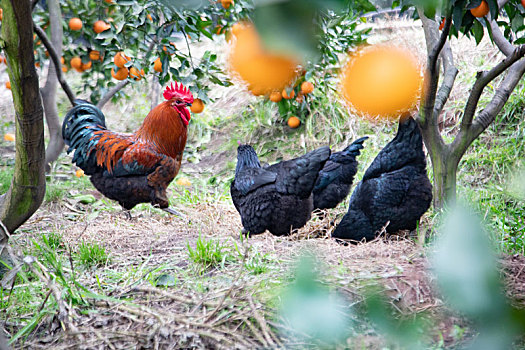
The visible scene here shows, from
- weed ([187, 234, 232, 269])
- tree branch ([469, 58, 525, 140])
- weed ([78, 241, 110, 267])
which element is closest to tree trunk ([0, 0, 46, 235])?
weed ([78, 241, 110, 267])

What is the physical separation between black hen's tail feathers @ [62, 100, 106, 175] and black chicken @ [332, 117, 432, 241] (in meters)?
2.52

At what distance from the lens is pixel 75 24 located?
15.9 feet

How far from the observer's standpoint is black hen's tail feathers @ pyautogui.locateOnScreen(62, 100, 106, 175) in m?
4.44

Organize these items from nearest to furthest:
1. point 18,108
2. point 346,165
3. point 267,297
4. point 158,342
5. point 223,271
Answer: point 158,342 < point 267,297 < point 18,108 < point 223,271 < point 346,165

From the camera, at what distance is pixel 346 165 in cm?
437

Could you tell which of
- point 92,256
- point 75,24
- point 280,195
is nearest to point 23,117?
point 92,256

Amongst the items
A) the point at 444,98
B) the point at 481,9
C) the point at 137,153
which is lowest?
the point at 137,153

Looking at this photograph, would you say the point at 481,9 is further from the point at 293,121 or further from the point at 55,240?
the point at 293,121

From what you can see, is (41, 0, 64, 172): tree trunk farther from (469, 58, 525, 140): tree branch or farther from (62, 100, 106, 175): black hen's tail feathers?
(469, 58, 525, 140): tree branch

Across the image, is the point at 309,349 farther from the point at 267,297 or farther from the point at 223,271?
the point at 223,271

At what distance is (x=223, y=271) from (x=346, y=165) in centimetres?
223

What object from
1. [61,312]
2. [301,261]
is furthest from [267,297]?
[301,261]

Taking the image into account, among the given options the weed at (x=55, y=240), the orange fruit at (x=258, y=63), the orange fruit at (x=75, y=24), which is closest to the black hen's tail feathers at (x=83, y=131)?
the orange fruit at (x=75, y=24)

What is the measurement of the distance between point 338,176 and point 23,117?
2896mm
